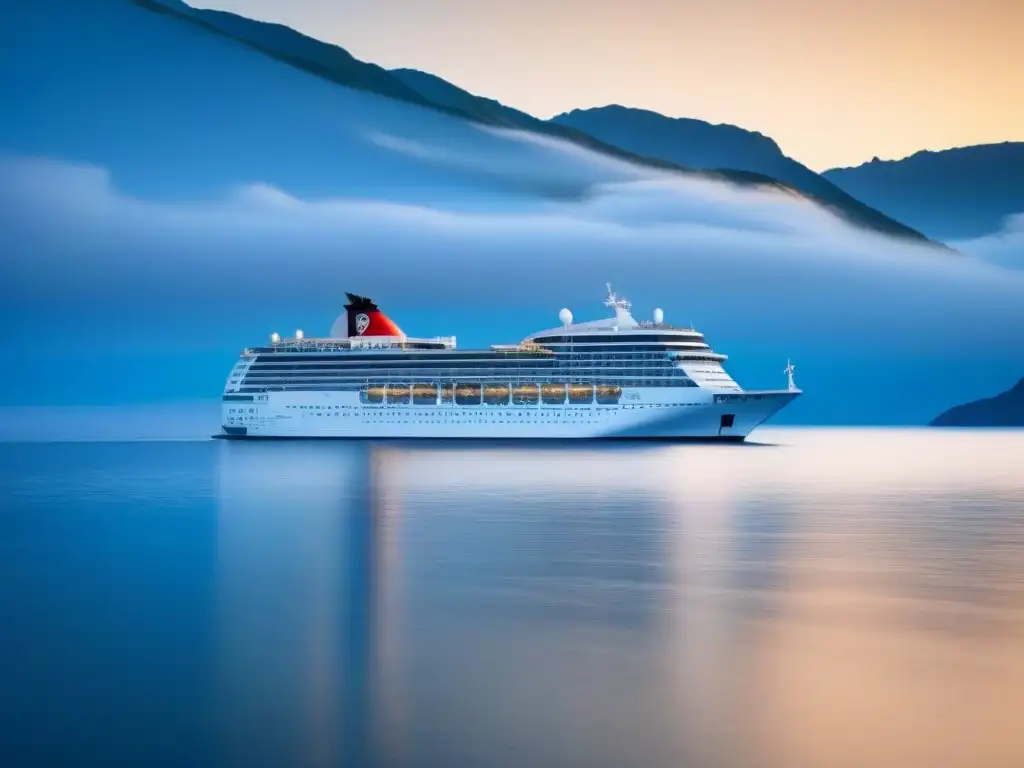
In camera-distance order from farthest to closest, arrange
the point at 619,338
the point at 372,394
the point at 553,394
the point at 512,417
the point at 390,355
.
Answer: the point at 372,394 < the point at 390,355 < the point at 512,417 < the point at 553,394 < the point at 619,338

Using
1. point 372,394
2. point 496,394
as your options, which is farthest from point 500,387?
point 372,394

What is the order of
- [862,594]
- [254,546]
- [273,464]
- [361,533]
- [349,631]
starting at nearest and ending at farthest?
[349,631]
[862,594]
[254,546]
[361,533]
[273,464]

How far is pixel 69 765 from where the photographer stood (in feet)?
39.9

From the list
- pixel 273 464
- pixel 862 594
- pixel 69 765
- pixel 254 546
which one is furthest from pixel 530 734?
pixel 273 464

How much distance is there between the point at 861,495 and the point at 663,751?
3877 cm

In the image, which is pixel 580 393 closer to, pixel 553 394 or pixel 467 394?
pixel 553 394

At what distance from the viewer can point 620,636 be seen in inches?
728

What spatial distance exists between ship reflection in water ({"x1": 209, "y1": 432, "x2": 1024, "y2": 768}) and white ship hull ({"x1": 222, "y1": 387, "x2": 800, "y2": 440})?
4698cm

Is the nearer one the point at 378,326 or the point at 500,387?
the point at 500,387

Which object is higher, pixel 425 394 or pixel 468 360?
pixel 468 360

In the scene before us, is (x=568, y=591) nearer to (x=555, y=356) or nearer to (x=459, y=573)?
(x=459, y=573)

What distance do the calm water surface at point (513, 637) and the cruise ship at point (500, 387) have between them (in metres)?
47.8

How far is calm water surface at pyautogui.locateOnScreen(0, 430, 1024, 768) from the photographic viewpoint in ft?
43.1

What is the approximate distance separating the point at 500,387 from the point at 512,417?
8.26 ft
